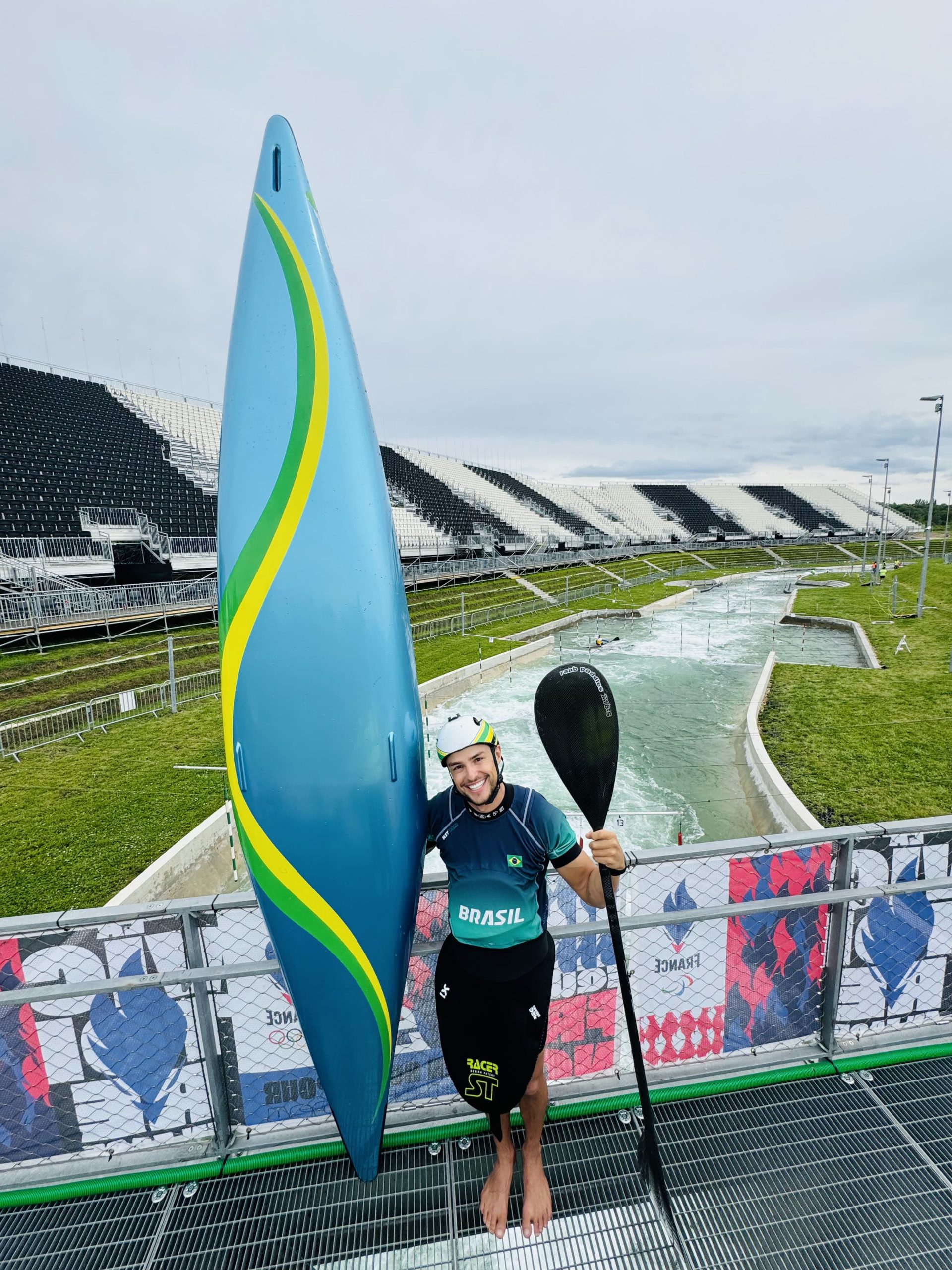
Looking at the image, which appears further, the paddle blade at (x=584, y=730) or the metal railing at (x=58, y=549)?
the metal railing at (x=58, y=549)

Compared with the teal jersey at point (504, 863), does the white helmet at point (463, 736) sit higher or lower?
higher

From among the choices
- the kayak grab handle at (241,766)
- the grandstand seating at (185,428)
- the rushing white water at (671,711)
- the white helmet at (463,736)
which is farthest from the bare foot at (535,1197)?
the grandstand seating at (185,428)

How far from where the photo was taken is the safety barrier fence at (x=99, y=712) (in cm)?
1093

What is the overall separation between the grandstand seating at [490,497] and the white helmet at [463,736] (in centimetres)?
4631

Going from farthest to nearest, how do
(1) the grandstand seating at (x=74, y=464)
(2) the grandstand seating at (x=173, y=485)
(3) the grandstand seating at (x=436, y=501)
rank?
(3) the grandstand seating at (x=436, y=501) → (2) the grandstand seating at (x=173, y=485) → (1) the grandstand seating at (x=74, y=464)

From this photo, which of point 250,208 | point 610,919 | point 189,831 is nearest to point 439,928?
point 610,919

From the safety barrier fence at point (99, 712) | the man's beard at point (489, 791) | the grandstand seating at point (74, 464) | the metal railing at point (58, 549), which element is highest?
the grandstand seating at point (74, 464)

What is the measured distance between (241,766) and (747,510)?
289 feet

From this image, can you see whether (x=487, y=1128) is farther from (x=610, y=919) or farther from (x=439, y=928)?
(x=610, y=919)

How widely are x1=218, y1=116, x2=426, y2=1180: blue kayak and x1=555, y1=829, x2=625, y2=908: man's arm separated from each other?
0.55 meters

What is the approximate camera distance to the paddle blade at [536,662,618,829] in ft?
7.45

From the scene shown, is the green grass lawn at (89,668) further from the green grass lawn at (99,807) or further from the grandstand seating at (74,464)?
the grandstand seating at (74,464)

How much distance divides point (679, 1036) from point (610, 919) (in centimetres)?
128

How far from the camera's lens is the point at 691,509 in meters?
77.9
